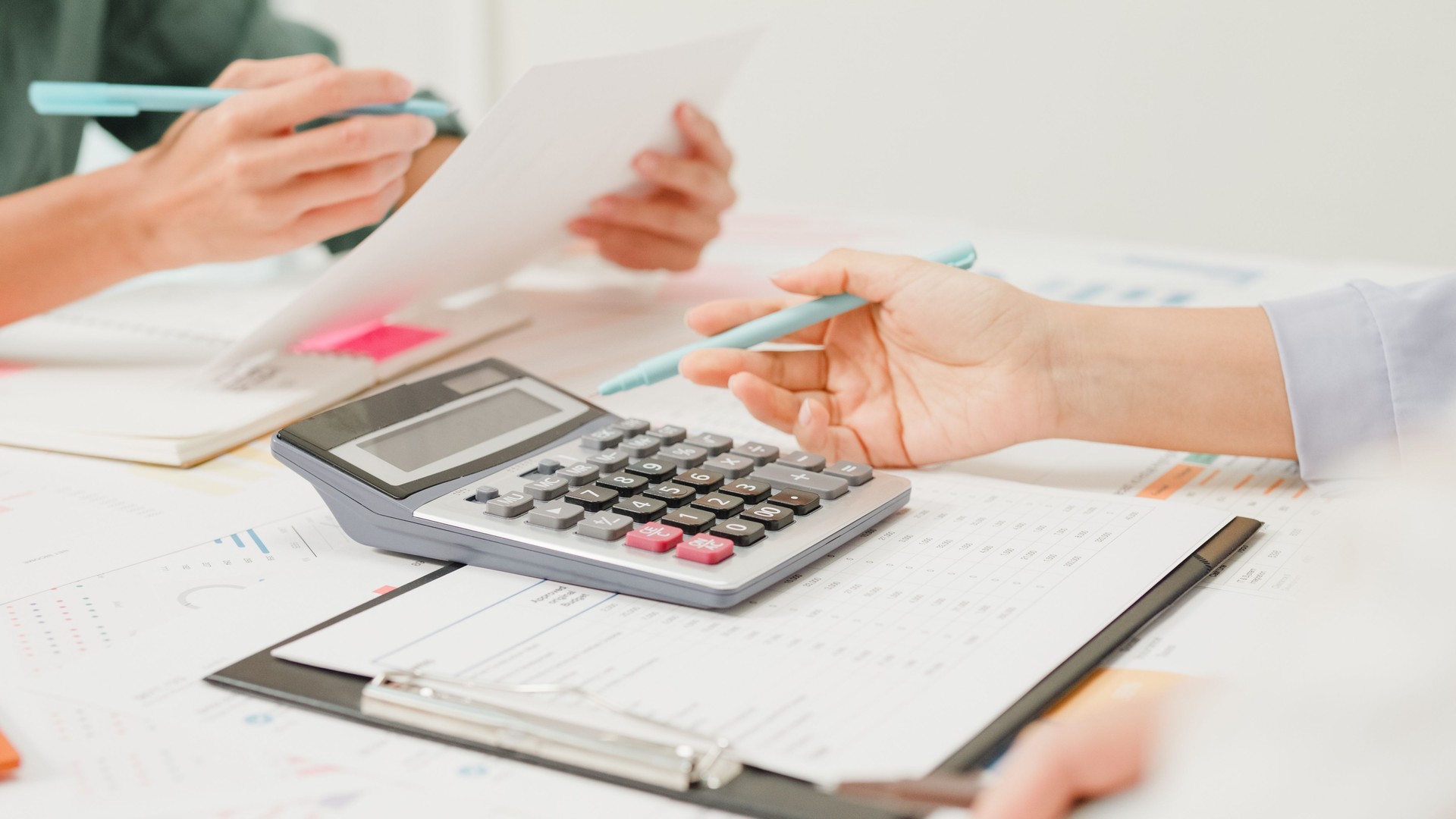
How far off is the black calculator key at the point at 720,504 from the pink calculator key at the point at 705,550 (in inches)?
1.3

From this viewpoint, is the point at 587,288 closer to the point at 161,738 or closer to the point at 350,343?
the point at 350,343

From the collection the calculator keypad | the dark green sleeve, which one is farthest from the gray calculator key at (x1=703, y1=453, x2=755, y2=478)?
the dark green sleeve

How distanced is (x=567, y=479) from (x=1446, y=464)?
14.1 inches

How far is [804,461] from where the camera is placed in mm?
617

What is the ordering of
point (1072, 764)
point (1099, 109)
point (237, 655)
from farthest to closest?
point (1099, 109) → point (237, 655) → point (1072, 764)

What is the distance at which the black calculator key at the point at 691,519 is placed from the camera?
1.77 feet

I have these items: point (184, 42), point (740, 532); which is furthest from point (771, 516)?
point (184, 42)

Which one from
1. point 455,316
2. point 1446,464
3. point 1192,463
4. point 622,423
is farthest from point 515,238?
point 1446,464

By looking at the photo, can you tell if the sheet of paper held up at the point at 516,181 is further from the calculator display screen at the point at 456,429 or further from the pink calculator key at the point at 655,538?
the pink calculator key at the point at 655,538

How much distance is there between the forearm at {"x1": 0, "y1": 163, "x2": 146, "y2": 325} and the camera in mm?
880

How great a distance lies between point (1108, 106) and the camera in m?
2.03

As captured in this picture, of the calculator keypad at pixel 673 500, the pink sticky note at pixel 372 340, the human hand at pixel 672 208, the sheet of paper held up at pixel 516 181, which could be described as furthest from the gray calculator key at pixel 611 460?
the human hand at pixel 672 208

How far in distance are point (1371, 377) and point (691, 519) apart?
386 millimetres

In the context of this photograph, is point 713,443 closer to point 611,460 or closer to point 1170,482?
point 611,460
